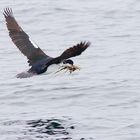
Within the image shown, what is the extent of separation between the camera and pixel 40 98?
1788 cm

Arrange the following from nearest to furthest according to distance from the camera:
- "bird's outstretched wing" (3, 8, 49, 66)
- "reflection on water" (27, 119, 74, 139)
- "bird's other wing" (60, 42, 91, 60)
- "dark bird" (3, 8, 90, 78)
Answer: "bird's other wing" (60, 42, 91, 60) < "reflection on water" (27, 119, 74, 139) < "dark bird" (3, 8, 90, 78) < "bird's outstretched wing" (3, 8, 49, 66)

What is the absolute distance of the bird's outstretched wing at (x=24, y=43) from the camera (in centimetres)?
1717

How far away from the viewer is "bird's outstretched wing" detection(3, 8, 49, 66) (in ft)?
56.3

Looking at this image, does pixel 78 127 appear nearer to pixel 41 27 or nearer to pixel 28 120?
pixel 28 120

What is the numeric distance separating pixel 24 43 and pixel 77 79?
231 centimetres

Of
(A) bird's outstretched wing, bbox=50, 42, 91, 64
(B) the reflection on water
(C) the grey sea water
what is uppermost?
(A) bird's outstretched wing, bbox=50, 42, 91, 64

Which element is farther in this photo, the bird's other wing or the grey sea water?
the grey sea water

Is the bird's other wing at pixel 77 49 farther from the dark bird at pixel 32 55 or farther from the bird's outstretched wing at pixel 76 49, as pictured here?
the dark bird at pixel 32 55

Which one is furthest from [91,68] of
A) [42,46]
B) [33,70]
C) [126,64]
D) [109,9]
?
[109,9]

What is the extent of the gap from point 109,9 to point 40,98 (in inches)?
299

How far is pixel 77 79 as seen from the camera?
63.8 ft

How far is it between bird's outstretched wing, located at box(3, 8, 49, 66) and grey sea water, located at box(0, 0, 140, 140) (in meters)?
0.91

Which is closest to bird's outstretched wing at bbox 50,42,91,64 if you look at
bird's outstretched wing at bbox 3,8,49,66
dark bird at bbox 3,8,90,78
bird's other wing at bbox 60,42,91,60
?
bird's other wing at bbox 60,42,91,60

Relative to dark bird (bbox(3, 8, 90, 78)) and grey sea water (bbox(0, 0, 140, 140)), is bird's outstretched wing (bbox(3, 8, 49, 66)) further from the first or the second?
grey sea water (bbox(0, 0, 140, 140))
